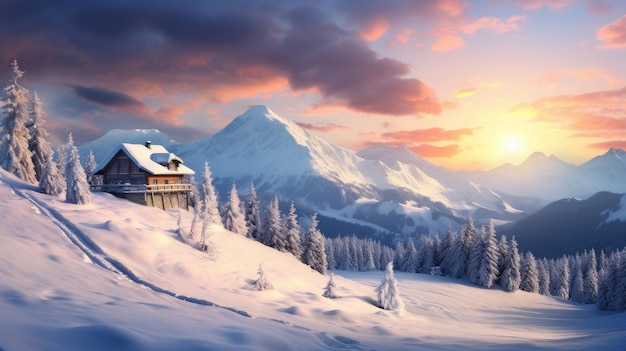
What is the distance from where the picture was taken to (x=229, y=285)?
26438mm

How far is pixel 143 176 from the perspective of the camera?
48500 millimetres

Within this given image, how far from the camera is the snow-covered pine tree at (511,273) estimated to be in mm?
59781

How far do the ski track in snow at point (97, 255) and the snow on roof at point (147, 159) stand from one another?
19115mm

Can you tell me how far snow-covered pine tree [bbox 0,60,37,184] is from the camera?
41.1 metres

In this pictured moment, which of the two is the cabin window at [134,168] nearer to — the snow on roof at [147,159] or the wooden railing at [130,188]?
the snow on roof at [147,159]

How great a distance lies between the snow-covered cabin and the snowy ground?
4395 millimetres

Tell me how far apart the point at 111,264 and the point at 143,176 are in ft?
95.2

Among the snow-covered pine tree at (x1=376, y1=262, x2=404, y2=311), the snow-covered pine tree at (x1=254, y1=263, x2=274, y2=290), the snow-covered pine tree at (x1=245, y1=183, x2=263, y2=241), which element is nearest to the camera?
the snow-covered pine tree at (x1=254, y1=263, x2=274, y2=290)

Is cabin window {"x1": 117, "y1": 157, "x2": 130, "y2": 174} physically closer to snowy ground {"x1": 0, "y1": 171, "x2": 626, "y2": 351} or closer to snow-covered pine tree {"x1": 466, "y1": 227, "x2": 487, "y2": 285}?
snowy ground {"x1": 0, "y1": 171, "x2": 626, "y2": 351}

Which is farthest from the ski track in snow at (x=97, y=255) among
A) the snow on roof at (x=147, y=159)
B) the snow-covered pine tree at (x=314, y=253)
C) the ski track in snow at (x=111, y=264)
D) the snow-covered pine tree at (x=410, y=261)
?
the snow-covered pine tree at (x=410, y=261)

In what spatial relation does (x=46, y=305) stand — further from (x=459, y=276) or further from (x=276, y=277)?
(x=459, y=276)

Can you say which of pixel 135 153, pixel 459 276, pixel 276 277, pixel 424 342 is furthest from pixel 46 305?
pixel 459 276

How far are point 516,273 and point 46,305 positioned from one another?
65074mm

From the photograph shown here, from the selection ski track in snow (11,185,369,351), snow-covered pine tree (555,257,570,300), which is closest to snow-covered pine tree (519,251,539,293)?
snow-covered pine tree (555,257,570,300)
